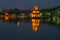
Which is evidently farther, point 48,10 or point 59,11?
point 48,10

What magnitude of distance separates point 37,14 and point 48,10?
199 inches

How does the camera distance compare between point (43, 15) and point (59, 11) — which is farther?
point (43, 15)

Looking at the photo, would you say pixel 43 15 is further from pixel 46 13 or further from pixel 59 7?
pixel 59 7

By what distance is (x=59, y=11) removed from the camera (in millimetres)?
64875

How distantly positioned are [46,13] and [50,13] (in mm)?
3241

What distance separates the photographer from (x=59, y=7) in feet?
235

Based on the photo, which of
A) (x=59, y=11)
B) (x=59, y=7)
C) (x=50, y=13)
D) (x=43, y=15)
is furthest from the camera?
(x=43, y=15)

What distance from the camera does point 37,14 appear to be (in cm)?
7538

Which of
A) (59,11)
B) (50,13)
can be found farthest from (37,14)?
(59,11)

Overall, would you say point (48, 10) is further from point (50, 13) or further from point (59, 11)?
point (59, 11)

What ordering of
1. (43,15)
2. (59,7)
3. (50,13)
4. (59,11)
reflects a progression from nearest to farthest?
(59,11)
(59,7)
(50,13)
(43,15)

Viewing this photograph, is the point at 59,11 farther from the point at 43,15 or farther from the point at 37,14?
the point at 43,15

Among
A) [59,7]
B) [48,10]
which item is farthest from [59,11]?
[48,10]

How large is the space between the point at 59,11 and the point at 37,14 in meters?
11.5
